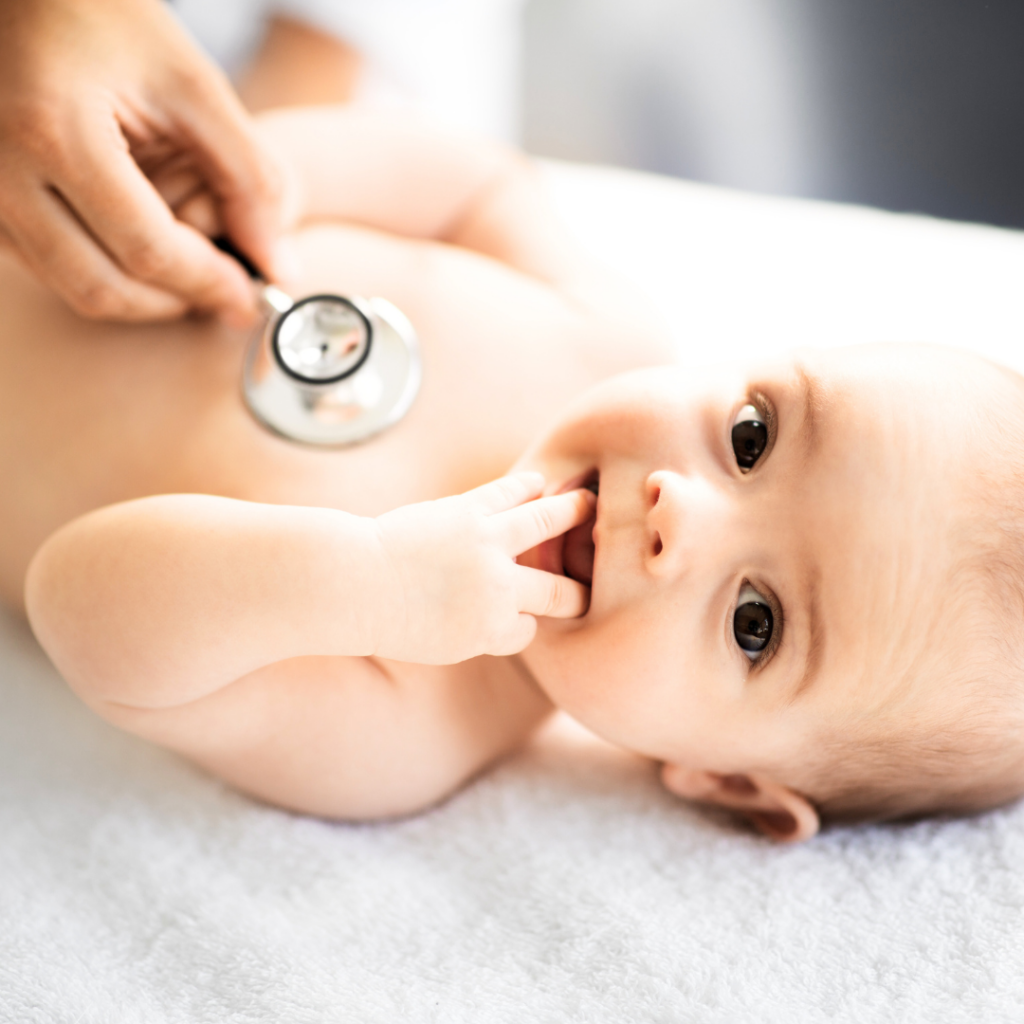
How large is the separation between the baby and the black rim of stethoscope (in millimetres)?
89

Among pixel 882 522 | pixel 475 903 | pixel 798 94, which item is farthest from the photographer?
pixel 798 94

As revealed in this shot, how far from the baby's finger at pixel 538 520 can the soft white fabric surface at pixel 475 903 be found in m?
0.36

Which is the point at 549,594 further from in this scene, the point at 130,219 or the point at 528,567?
the point at 130,219

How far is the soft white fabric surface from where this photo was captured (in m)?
0.87

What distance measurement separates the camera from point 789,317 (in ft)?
5.25

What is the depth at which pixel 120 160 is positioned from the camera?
3.08 feet

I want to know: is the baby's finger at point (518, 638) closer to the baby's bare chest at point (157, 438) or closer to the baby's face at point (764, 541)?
the baby's face at point (764, 541)

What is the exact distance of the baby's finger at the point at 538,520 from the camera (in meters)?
0.90

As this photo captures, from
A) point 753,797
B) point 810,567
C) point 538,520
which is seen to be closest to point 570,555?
point 538,520

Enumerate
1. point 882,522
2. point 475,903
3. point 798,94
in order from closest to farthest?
point 882,522, point 475,903, point 798,94

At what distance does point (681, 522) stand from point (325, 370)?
406mm

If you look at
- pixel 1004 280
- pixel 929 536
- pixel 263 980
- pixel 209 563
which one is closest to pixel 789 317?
pixel 1004 280

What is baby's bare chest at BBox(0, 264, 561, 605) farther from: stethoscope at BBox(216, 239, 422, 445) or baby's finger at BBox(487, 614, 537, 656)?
baby's finger at BBox(487, 614, 537, 656)

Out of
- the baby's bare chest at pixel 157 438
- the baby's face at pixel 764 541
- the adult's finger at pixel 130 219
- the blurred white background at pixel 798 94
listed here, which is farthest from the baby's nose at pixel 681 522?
the blurred white background at pixel 798 94
